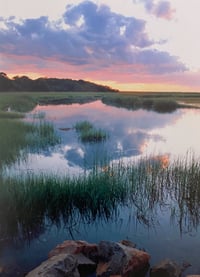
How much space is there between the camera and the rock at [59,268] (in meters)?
4.39

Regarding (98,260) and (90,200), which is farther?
(90,200)

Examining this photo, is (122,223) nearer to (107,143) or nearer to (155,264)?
(155,264)

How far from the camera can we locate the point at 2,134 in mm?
15242

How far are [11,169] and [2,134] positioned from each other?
4618mm

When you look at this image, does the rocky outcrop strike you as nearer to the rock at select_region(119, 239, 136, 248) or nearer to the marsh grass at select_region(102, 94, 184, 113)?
the rock at select_region(119, 239, 136, 248)

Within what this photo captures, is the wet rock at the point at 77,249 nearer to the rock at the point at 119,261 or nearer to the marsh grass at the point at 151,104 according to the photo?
the rock at the point at 119,261

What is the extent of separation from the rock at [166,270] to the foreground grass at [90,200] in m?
1.93

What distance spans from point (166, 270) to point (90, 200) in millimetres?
2786

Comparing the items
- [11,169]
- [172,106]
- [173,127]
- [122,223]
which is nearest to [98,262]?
[122,223]

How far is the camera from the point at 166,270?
197 inches

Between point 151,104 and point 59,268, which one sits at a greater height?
point 151,104

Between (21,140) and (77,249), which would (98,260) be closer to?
(77,249)

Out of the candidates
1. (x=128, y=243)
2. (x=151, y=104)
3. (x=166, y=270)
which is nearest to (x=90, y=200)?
(x=128, y=243)

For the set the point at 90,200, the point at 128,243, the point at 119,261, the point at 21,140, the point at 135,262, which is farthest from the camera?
the point at 21,140
